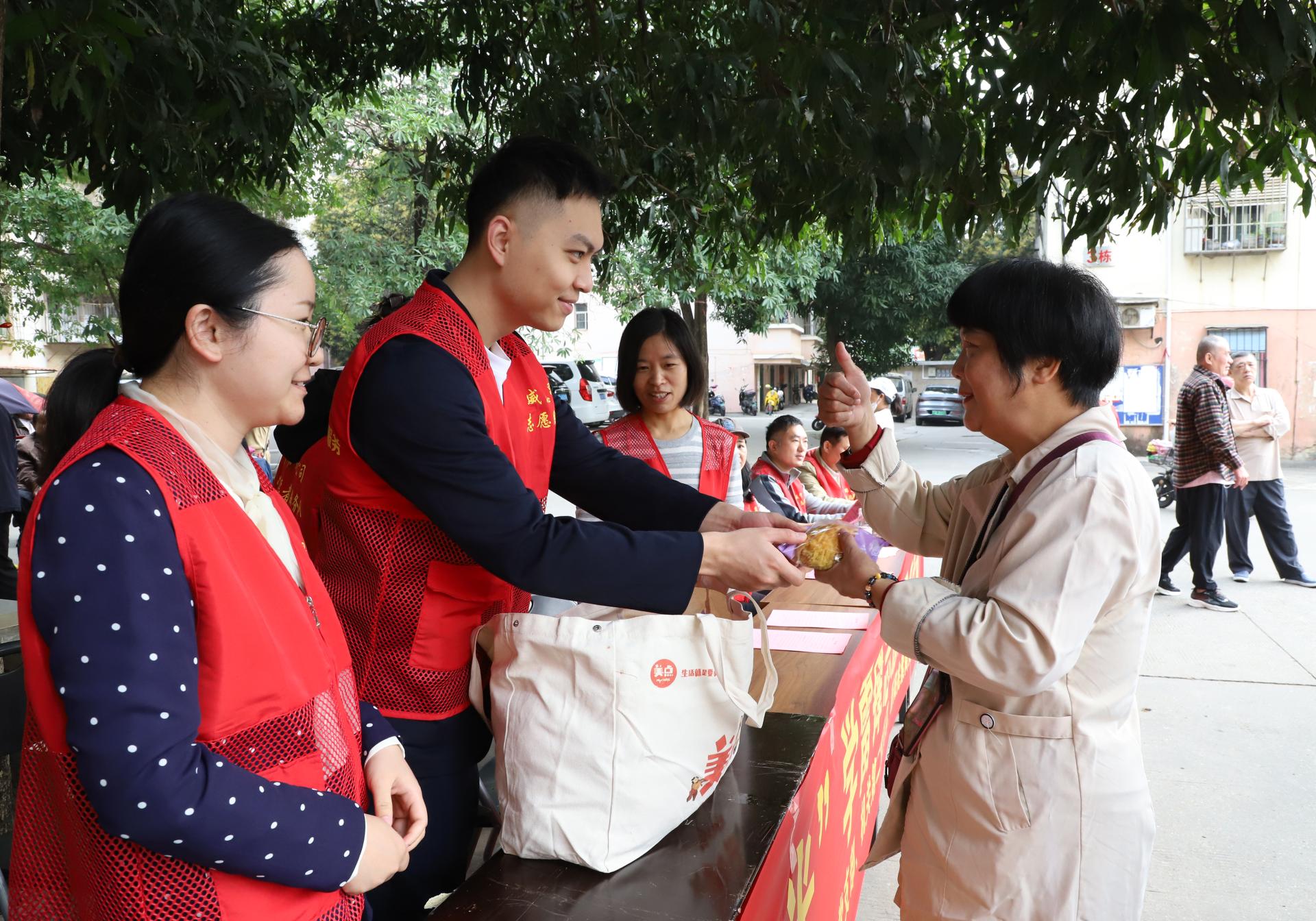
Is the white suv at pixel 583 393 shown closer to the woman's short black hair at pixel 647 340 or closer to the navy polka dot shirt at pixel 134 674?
the woman's short black hair at pixel 647 340

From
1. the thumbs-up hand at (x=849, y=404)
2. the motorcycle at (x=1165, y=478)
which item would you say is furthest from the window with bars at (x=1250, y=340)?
the thumbs-up hand at (x=849, y=404)

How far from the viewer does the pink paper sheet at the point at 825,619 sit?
3.33m

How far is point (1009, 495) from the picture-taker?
1688 millimetres

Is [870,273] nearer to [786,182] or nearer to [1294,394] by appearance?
[1294,394]

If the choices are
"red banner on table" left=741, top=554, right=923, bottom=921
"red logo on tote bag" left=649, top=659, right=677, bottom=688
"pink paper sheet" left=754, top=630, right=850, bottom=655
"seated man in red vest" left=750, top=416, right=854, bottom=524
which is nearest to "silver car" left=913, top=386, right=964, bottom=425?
"seated man in red vest" left=750, top=416, right=854, bottom=524

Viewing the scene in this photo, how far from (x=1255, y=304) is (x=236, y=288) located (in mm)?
19636

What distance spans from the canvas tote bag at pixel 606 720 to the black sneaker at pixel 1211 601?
6.29 metres

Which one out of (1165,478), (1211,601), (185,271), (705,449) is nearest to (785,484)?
(705,449)

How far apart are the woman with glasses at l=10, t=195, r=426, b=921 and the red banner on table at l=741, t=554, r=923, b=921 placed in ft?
2.32

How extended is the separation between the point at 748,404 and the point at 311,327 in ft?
116

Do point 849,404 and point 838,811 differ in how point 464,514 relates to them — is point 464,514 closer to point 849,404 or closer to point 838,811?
point 849,404

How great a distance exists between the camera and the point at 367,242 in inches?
523

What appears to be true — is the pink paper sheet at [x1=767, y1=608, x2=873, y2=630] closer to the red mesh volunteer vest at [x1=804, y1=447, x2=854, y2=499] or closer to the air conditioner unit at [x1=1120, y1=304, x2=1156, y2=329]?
the red mesh volunteer vest at [x1=804, y1=447, x2=854, y2=499]

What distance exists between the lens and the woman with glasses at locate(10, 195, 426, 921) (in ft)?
3.14
